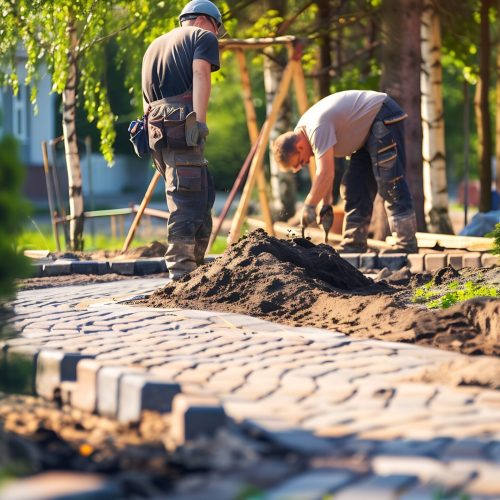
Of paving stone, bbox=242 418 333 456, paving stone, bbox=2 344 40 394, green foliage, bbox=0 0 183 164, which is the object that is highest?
green foliage, bbox=0 0 183 164

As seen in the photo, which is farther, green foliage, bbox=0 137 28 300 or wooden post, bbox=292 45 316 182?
wooden post, bbox=292 45 316 182

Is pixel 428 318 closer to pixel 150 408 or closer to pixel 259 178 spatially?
pixel 150 408

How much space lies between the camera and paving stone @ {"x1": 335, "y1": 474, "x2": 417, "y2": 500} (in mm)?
4004

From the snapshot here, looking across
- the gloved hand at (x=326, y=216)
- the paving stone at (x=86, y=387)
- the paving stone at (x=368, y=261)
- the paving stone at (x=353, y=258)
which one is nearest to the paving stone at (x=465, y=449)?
the paving stone at (x=86, y=387)

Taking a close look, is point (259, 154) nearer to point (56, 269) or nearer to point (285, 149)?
point (56, 269)

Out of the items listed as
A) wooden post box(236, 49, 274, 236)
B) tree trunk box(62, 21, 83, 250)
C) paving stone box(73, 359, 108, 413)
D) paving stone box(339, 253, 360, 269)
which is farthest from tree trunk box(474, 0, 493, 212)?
paving stone box(73, 359, 108, 413)

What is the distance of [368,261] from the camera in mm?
11930

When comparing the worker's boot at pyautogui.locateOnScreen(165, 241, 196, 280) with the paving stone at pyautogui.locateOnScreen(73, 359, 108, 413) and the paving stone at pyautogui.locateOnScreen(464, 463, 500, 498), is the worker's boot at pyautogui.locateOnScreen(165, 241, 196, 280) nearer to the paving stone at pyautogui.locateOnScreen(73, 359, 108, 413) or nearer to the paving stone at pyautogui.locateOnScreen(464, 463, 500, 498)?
the paving stone at pyautogui.locateOnScreen(73, 359, 108, 413)

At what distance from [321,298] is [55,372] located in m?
2.86

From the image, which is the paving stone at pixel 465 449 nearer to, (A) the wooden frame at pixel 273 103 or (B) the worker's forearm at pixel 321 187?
(B) the worker's forearm at pixel 321 187

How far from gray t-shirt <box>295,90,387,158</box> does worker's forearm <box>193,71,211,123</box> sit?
1.26 meters

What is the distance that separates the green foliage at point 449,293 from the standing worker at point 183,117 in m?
1.86

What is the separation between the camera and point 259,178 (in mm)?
14414

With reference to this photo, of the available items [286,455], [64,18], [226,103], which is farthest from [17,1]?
[226,103]
